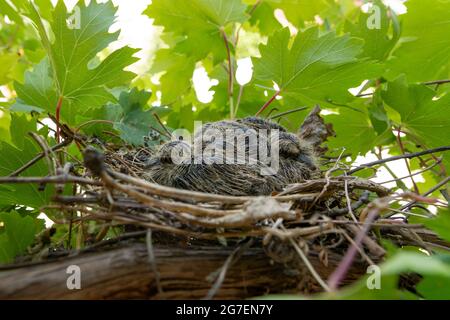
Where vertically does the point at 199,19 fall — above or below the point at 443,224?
above

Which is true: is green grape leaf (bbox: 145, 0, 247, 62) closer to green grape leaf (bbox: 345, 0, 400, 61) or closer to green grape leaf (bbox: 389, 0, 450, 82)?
green grape leaf (bbox: 345, 0, 400, 61)

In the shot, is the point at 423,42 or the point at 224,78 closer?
the point at 423,42

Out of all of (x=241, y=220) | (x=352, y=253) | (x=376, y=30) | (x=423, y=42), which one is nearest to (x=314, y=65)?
(x=376, y=30)

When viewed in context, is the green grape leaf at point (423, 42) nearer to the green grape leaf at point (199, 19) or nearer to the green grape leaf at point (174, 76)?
the green grape leaf at point (199, 19)

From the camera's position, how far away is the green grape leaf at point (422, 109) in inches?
53.6

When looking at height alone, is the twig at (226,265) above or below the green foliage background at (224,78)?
below

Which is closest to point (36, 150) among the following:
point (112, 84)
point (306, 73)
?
point (112, 84)

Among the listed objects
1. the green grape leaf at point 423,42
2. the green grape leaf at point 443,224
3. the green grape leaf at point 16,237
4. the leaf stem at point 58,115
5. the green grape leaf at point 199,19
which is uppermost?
the green grape leaf at point 199,19

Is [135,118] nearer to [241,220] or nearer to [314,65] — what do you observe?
[314,65]

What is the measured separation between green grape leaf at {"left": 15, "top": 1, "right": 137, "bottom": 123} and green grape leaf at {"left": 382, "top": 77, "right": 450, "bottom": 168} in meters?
0.77

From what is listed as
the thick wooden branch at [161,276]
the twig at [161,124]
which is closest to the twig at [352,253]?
the thick wooden branch at [161,276]

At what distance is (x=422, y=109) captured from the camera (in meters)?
1.39

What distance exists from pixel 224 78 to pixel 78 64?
28.8 inches

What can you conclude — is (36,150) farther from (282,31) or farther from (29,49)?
(29,49)
